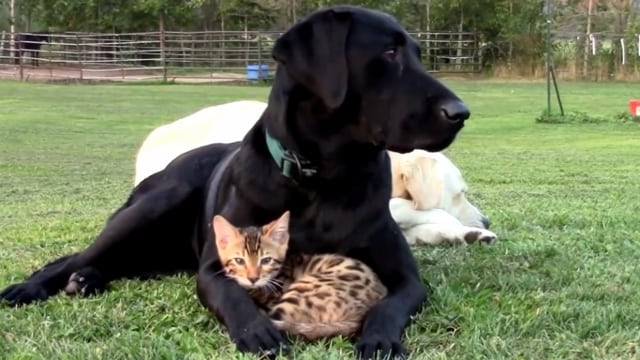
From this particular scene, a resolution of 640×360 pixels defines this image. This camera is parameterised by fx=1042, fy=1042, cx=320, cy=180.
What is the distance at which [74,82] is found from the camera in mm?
39062

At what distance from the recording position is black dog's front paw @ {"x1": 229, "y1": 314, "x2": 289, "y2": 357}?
3143 millimetres

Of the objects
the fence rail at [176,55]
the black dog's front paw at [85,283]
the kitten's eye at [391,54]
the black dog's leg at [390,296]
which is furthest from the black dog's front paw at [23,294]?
the fence rail at [176,55]

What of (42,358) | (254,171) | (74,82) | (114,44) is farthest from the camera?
(114,44)

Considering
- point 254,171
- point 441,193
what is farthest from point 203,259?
point 441,193

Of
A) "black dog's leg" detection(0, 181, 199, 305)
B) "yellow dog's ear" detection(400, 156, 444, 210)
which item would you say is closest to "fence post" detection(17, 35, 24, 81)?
"yellow dog's ear" detection(400, 156, 444, 210)

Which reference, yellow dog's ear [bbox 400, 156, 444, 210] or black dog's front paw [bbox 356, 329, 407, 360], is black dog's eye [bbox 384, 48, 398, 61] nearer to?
black dog's front paw [bbox 356, 329, 407, 360]

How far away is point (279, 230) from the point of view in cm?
362

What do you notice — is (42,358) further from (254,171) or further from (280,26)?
(280,26)

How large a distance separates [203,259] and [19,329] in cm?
74

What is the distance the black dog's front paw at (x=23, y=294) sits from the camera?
4.01m

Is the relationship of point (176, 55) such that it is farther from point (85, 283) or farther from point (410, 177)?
point (85, 283)

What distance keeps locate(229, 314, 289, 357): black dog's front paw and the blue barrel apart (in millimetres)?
35497

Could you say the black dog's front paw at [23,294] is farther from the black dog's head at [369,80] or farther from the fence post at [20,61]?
the fence post at [20,61]

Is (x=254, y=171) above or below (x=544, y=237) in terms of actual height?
above
